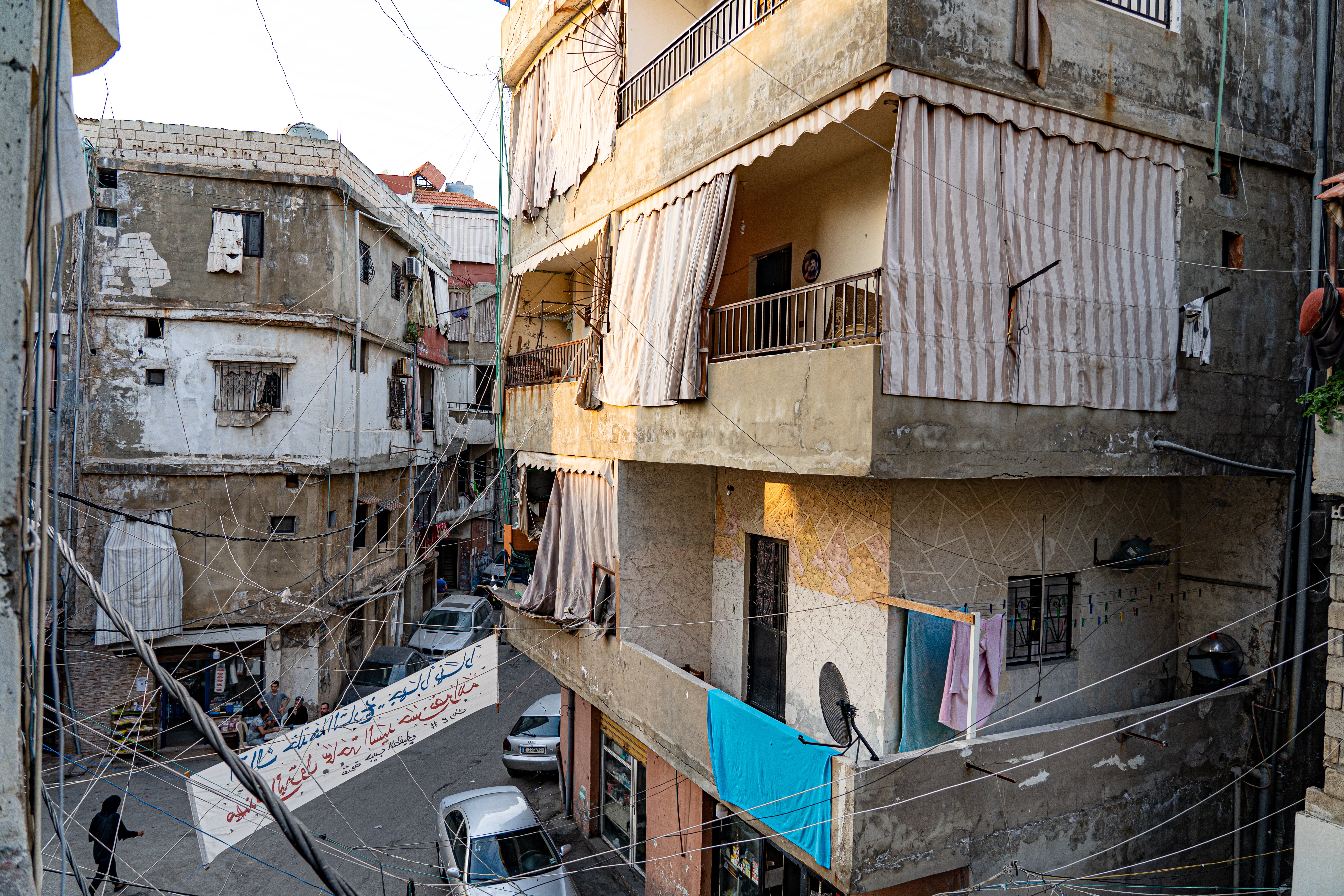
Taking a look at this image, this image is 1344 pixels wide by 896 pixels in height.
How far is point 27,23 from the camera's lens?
8.87ft

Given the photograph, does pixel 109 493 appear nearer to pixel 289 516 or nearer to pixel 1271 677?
pixel 289 516

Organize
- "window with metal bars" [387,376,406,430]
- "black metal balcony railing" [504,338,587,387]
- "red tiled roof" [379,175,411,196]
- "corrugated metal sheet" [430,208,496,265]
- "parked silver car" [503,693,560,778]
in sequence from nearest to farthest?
"black metal balcony railing" [504,338,587,387], "parked silver car" [503,693,560,778], "window with metal bars" [387,376,406,430], "corrugated metal sheet" [430,208,496,265], "red tiled roof" [379,175,411,196]

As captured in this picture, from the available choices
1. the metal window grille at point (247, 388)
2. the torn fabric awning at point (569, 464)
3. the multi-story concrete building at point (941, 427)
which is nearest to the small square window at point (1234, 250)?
the multi-story concrete building at point (941, 427)

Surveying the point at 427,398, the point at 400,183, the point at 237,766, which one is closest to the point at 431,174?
the point at 400,183

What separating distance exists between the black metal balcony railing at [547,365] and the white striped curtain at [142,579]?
8.76 m

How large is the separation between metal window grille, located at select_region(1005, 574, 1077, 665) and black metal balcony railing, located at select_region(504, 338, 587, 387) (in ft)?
20.7

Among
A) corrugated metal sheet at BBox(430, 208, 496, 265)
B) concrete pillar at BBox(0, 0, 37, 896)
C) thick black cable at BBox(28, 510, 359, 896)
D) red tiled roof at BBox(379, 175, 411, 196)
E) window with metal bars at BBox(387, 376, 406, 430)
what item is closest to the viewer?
concrete pillar at BBox(0, 0, 37, 896)

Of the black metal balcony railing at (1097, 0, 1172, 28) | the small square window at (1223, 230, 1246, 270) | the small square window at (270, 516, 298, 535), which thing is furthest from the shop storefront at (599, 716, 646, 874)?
the black metal balcony railing at (1097, 0, 1172, 28)

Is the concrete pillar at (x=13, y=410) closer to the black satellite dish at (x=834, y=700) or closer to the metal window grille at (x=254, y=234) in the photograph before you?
the black satellite dish at (x=834, y=700)

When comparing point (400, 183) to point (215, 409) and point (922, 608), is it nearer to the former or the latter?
point (215, 409)

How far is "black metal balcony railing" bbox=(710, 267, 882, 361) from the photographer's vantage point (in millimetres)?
7375

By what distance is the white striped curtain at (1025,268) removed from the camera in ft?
22.9

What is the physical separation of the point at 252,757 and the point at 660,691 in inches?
175

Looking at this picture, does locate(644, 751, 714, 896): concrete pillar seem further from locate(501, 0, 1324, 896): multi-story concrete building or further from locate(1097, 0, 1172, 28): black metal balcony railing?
locate(1097, 0, 1172, 28): black metal balcony railing
